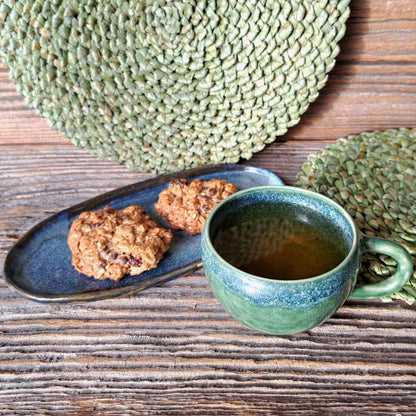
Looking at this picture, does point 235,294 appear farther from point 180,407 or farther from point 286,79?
point 286,79

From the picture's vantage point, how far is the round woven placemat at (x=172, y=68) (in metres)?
0.63

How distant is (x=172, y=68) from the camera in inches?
26.2

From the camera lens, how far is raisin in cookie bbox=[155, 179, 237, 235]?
624 millimetres

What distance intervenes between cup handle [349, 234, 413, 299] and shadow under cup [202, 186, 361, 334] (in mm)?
21

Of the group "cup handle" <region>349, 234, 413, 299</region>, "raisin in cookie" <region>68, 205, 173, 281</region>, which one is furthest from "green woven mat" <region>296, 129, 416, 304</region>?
"raisin in cookie" <region>68, 205, 173, 281</region>

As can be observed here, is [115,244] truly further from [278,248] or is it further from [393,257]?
[393,257]

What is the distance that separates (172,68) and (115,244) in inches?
10.0

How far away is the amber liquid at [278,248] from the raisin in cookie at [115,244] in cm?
12

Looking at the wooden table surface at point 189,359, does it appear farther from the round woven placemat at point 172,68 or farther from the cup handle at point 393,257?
the round woven placemat at point 172,68

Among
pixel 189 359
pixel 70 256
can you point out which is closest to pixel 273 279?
pixel 189 359

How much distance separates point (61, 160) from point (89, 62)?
8.2 inches

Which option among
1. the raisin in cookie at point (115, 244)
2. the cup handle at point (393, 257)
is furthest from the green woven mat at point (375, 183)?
the raisin in cookie at point (115, 244)

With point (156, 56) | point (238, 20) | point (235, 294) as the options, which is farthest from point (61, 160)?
point (235, 294)

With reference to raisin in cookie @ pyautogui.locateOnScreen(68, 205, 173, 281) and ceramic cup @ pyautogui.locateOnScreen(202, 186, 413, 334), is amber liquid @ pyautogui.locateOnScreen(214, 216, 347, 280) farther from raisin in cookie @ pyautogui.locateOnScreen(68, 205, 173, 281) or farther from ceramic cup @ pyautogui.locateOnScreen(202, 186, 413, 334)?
raisin in cookie @ pyautogui.locateOnScreen(68, 205, 173, 281)
